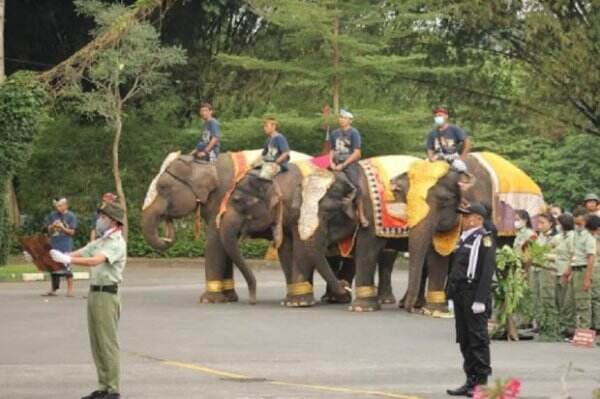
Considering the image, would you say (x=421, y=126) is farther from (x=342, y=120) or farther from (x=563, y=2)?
(x=342, y=120)

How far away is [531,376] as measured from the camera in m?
14.6

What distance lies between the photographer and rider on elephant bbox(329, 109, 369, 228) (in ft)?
74.2

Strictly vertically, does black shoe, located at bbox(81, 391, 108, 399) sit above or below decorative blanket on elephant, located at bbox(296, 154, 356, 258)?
below

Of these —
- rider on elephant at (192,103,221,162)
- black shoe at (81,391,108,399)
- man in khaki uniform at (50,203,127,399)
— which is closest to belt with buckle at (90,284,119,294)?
man in khaki uniform at (50,203,127,399)

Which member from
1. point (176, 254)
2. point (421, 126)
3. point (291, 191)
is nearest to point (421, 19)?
point (421, 126)

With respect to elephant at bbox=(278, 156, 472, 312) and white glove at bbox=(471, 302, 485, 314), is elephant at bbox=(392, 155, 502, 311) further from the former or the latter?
white glove at bbox=(471, 302, 485, 314)

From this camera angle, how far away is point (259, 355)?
53.1 feet

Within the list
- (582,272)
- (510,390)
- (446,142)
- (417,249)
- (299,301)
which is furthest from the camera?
(299,301)

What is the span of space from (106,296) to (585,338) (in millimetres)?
Answer: 7506

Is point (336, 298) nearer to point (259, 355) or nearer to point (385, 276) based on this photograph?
point (385, 276)

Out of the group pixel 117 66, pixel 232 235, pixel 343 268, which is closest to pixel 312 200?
pixel 232 235

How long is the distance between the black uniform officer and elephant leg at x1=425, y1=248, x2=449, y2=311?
8244 mm

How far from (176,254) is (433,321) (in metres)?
18.3

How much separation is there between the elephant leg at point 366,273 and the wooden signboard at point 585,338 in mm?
5036
